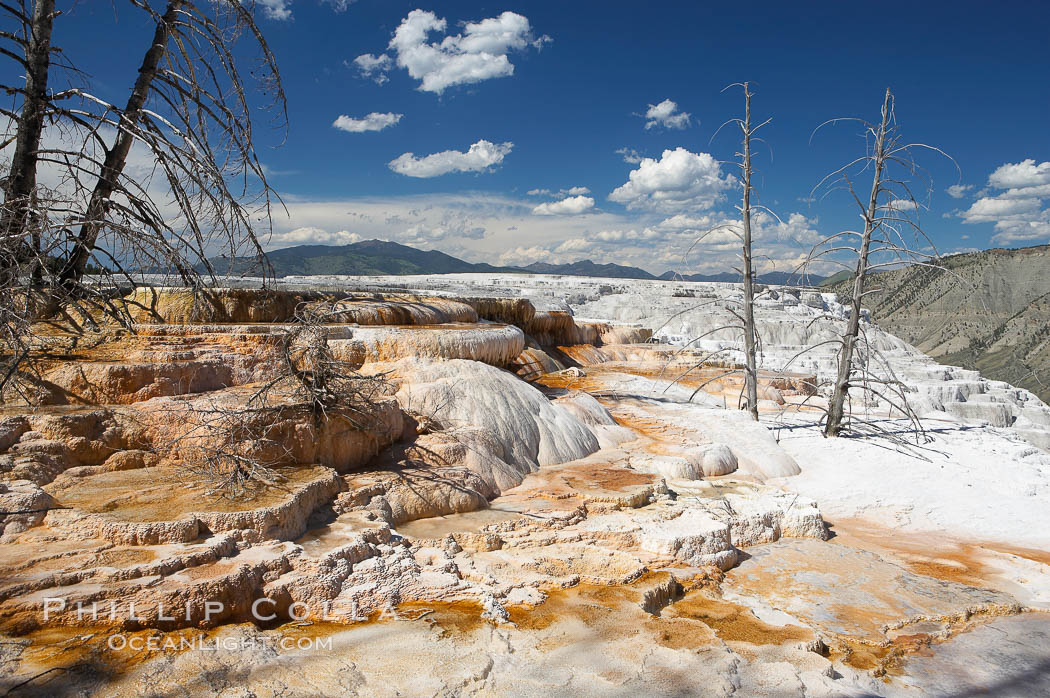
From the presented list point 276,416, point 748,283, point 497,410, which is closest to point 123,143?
point 276,416

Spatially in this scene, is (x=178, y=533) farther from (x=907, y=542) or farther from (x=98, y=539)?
(x=907, y=542)

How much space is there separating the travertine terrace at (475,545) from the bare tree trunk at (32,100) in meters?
1.30

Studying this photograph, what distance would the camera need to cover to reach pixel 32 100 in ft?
8.25

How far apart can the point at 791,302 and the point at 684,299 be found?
5.94 m

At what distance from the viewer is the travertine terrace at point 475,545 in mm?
2716

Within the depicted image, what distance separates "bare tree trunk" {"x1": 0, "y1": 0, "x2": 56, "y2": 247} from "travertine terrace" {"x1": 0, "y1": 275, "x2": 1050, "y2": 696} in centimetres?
130

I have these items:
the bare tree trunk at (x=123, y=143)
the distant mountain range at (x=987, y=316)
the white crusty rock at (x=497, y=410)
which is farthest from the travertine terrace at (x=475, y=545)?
the distant mountain range at (x=987, y=316)

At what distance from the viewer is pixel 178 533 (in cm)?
327

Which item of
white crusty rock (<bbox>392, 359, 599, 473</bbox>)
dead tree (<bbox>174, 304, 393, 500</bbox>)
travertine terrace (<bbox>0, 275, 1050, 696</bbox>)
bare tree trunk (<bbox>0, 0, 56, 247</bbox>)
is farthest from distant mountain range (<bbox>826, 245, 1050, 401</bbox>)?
bare tree trunk (<bbox>0, 0, 56, 247</bbox>)

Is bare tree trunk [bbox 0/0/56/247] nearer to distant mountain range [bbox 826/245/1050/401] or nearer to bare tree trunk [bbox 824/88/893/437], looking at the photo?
bare tree trunk [bbox 824/88/893/437]

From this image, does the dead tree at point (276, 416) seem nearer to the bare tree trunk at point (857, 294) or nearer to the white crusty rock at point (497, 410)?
the white crusty rock at point (497, 410)

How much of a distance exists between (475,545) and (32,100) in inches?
135

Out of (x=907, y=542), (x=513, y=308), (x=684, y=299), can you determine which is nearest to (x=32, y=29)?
(x=907, y=542)

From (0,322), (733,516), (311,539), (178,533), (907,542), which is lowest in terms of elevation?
(907,542)
